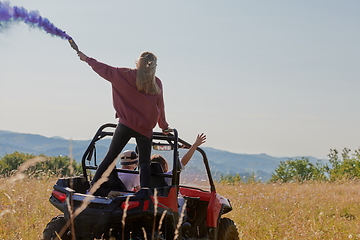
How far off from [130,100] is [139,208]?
1.17 m

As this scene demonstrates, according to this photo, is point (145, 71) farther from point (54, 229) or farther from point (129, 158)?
point (54, 229)

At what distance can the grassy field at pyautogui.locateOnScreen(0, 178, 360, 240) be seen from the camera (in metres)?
6.70

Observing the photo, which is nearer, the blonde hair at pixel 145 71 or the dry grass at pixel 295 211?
the blonde hair at pixel 145 71

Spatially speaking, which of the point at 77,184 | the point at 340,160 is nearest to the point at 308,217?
the point at 77,184

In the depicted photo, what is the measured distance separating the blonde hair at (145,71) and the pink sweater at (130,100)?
8cm

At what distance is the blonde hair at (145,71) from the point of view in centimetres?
471

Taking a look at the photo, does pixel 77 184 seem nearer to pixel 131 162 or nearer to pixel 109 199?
pixel 131 162

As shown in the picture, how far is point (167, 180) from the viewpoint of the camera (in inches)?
209

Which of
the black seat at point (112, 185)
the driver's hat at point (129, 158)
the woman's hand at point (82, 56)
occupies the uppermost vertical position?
the woman's hand at point (82, 56)

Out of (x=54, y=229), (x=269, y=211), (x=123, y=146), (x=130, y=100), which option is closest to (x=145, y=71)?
(x=130, y=100)

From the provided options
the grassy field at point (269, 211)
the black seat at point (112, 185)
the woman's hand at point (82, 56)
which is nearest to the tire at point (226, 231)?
the grassy field at point (269, 211)

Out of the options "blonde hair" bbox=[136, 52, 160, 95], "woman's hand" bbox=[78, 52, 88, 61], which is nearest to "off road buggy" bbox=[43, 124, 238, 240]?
"blonde hair" bbox=[136, 52, 160, 95]

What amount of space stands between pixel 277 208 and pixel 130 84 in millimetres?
6169

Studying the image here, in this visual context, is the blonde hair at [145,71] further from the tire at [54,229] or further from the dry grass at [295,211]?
the dry grass at [295,211]
